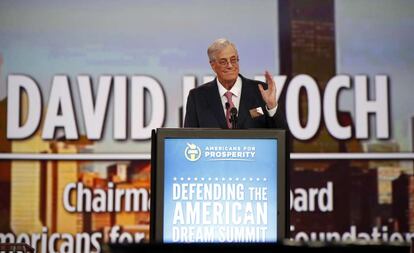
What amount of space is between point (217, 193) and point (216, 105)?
2.17ft

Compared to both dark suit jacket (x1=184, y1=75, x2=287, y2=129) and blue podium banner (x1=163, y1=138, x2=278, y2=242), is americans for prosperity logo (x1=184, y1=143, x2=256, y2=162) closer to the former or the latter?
blue podium banner (x1=163, y1=138, x2=278, y2=242)

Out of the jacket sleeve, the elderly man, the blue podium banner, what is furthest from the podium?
the jacket sleeve

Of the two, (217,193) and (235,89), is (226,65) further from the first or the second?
(217,193)

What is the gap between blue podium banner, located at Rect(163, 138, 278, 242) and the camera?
214 cm

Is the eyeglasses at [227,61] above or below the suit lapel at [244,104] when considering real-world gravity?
above

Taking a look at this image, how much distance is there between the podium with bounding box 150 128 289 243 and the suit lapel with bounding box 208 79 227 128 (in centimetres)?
49

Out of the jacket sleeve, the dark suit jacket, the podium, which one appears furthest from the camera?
the jacket sleeve

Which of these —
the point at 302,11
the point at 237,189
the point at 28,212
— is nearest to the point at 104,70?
the point at 28,212

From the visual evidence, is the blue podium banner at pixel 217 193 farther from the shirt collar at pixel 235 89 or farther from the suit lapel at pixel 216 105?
the shirt collar at pixel 235 89

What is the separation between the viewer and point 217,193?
84.2 inches

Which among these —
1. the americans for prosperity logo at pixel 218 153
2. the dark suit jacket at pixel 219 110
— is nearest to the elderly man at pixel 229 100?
the dark suit jacket at pixel 219 110

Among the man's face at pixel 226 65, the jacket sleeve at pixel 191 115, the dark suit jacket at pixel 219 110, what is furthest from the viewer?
the man's face at pixel 226 65

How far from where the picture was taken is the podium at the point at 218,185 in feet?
7.02

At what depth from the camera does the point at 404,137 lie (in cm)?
525
